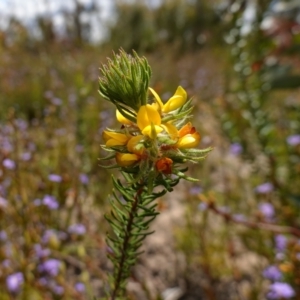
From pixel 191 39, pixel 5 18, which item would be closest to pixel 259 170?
pixel 5 18

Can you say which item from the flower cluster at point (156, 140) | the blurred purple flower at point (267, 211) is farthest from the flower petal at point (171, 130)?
the blurred purple flower at point (267, 211)

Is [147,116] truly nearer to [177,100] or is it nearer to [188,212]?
[177,100]

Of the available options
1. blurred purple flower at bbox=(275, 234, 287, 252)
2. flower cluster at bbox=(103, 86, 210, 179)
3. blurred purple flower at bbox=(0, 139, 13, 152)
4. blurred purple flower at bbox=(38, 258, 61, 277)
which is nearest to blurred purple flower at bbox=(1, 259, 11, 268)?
blurred purple flower at bbox=(38, 258, 61, 277)

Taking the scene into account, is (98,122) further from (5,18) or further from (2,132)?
(5,18)

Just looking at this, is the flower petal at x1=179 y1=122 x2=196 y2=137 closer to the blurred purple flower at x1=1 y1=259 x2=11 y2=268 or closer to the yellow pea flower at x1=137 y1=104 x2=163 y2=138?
the yellow pea flower at x1=137 y1=104 x2=163 y2=138

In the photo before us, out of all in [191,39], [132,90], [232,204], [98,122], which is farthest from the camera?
[191,39]

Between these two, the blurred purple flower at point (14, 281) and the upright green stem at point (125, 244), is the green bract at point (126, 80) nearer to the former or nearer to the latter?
the upright green stem at point (125, 244)
